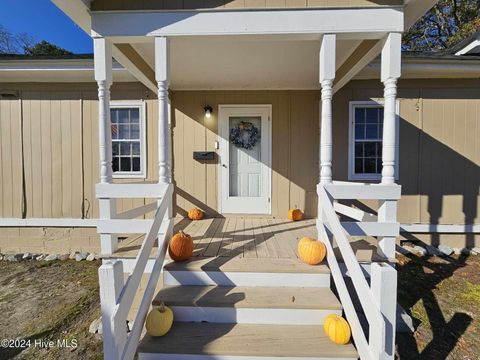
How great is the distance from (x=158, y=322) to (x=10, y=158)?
14.7ft

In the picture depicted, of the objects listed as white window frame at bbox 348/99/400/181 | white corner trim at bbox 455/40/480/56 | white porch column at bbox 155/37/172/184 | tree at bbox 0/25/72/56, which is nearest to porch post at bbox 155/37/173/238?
white porch column at bbox 155/37/172/184

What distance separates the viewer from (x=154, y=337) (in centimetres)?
187

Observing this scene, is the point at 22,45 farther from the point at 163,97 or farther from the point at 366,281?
the point at 366,281

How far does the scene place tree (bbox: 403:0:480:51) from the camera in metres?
10.3

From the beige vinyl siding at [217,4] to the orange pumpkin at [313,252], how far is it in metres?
2.16

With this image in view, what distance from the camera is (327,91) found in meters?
2.40

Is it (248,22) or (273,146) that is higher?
(248,22)

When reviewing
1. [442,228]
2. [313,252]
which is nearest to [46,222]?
[313,252]

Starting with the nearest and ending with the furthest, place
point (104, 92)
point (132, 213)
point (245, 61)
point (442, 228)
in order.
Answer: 1. point (104, 92)
2. point (132, 213)
3. point (245, 61)
4. point (442, 228)

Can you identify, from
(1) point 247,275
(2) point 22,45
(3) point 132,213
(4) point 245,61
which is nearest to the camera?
(1) point 247,275

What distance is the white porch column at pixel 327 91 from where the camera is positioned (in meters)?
2.37

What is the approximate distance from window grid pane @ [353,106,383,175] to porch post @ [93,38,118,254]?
369cm

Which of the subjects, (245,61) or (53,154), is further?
(53,154)

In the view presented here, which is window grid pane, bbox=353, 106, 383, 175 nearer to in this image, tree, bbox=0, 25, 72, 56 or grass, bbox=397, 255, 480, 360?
grass, bbox=397, 255, 480, 360
